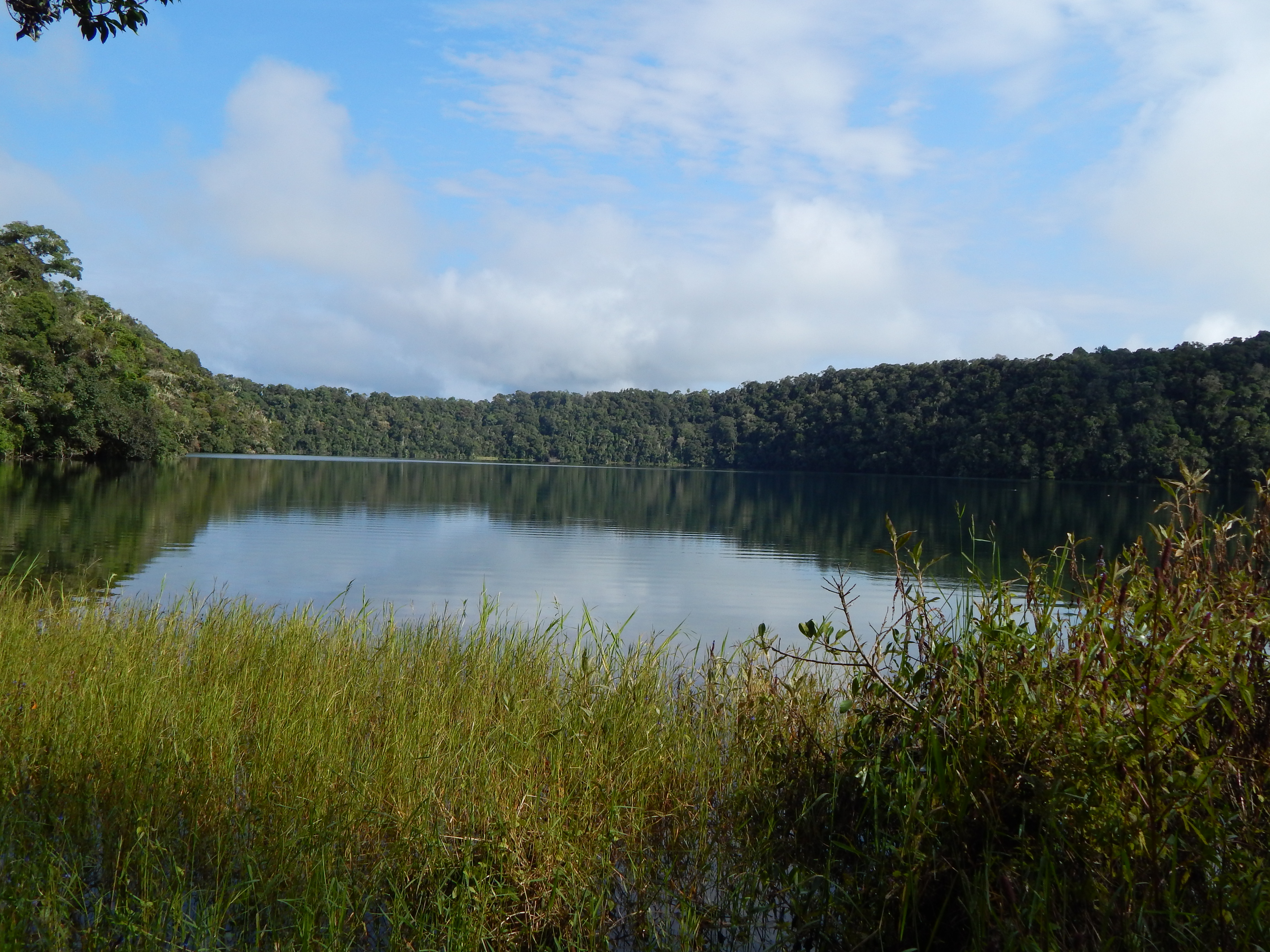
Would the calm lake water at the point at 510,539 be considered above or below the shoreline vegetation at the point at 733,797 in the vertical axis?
below

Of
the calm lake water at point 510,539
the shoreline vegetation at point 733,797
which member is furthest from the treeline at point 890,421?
the shoreline vegetation at point 733,797

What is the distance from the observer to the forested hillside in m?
42.9

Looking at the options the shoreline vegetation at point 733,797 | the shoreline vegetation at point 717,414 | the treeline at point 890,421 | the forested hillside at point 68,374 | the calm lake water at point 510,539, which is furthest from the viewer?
the treeline at point 890,421

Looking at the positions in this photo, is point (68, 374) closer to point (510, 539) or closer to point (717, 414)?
point (510, 539)

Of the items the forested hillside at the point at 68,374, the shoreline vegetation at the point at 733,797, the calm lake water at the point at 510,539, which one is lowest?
the calm lake water at the point at 510,539

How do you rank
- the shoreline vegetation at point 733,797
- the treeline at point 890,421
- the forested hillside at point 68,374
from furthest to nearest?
the treeline at point 890,421, the forested hillside at point 68,374, the shoreline vegetation at point 733,797

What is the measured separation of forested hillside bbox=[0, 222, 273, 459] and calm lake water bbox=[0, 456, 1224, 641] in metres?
2.38

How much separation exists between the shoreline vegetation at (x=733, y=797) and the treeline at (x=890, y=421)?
5916 centimetres

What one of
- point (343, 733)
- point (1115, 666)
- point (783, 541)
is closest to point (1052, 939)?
point (1115, 666)

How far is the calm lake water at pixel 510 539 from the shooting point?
51.1ft

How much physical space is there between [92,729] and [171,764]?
25.8 inches

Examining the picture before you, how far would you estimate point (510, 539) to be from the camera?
26219mm

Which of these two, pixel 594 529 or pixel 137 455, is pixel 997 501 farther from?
pixel 137 455

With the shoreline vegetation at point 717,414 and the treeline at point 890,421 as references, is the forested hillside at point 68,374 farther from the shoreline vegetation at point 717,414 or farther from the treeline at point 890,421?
the treeline at point 890,421
